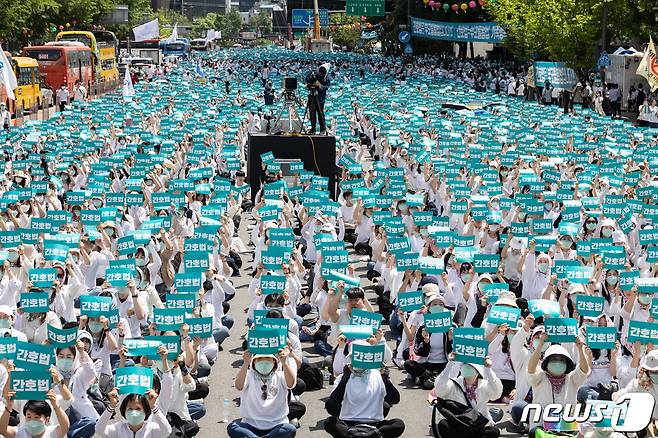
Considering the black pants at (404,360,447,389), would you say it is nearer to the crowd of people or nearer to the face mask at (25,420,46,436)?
the crowd of people

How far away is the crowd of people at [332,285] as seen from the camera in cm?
1133

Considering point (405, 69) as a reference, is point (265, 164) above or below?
above

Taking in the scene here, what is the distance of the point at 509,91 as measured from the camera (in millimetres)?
58562

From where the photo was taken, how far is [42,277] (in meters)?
14.2

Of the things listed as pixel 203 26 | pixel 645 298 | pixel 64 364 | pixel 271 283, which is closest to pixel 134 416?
pixel 64 364

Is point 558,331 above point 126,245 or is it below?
above

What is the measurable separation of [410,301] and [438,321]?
64 centimetres

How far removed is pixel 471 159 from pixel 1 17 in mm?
33171

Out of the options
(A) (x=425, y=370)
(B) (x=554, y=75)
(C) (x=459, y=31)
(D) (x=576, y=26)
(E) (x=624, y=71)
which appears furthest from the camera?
(C) (x=459, y=31)

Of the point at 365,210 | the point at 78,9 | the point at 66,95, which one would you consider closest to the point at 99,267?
the point at 365,210

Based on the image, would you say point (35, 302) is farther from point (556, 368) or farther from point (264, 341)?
point (556, 368)

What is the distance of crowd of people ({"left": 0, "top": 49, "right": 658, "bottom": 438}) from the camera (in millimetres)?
11328

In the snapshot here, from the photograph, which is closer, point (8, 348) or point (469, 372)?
point (469, 372)

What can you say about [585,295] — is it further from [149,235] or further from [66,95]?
[66,95]
